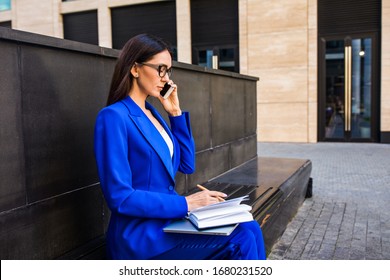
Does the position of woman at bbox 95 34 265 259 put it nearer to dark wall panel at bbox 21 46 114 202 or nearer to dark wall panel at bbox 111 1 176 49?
dark wall panel at bbox 21 46 114 202

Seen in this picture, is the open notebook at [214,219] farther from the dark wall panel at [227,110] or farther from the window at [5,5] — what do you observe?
the window at [5,5]

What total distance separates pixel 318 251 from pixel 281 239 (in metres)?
0.51

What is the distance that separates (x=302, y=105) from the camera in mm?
14000

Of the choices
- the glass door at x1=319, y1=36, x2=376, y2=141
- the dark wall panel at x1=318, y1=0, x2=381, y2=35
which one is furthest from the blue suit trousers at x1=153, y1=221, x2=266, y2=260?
the dark wall panel at x1=318, y1=0, x2=381, y2=35

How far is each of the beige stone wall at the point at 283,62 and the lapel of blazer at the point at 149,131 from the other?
1226 centimetres

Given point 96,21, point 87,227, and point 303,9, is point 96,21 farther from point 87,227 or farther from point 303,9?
point 87,227

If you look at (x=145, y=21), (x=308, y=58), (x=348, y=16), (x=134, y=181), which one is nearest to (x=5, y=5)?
(x=145, y=21)

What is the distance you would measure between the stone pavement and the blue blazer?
2.25 m

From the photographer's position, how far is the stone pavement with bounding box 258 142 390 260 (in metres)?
4.25

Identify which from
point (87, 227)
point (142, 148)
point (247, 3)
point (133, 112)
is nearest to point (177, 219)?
point (142, 148)

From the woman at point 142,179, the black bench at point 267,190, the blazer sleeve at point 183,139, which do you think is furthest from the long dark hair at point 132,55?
the black bench at point 267,190

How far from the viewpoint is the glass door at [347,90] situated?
Result: 13.7 meters

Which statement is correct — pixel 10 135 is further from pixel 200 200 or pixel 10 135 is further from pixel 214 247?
pixel 214 247

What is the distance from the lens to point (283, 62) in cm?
1408
